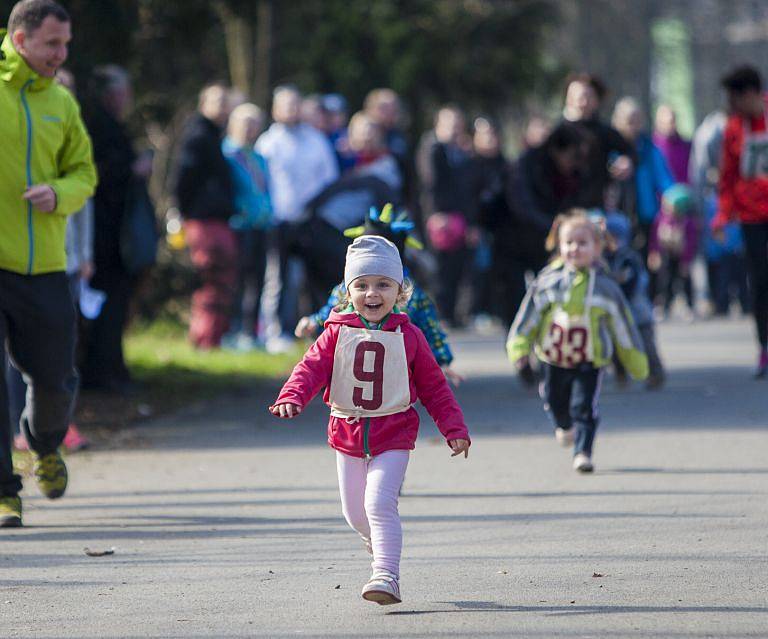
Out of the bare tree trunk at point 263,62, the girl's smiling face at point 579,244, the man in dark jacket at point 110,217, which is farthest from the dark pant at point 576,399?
the bare tree trunk at point 263,62

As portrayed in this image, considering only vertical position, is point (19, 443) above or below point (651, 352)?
below

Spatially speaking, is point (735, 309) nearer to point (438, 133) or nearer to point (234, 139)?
point (438, 133)

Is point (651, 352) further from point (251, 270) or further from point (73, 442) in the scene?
point (251, 270)

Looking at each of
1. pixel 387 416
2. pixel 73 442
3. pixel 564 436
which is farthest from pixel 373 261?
pixel 73 442

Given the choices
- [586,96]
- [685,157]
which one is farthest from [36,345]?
[685,157]

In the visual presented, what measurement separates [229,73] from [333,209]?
10347 mm

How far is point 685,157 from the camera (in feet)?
63.0

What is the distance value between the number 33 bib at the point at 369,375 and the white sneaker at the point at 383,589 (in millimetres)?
599

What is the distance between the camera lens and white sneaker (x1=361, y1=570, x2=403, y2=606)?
19.0 ft

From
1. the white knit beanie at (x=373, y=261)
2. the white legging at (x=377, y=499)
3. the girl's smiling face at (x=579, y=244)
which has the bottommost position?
the white legging at (x=377, y=499)

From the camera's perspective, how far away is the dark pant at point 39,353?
25.4ft

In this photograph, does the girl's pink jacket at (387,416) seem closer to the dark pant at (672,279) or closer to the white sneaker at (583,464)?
the white sneaker at (583,464)

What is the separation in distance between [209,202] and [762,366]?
15.2 feet

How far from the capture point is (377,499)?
6043 millimetres
